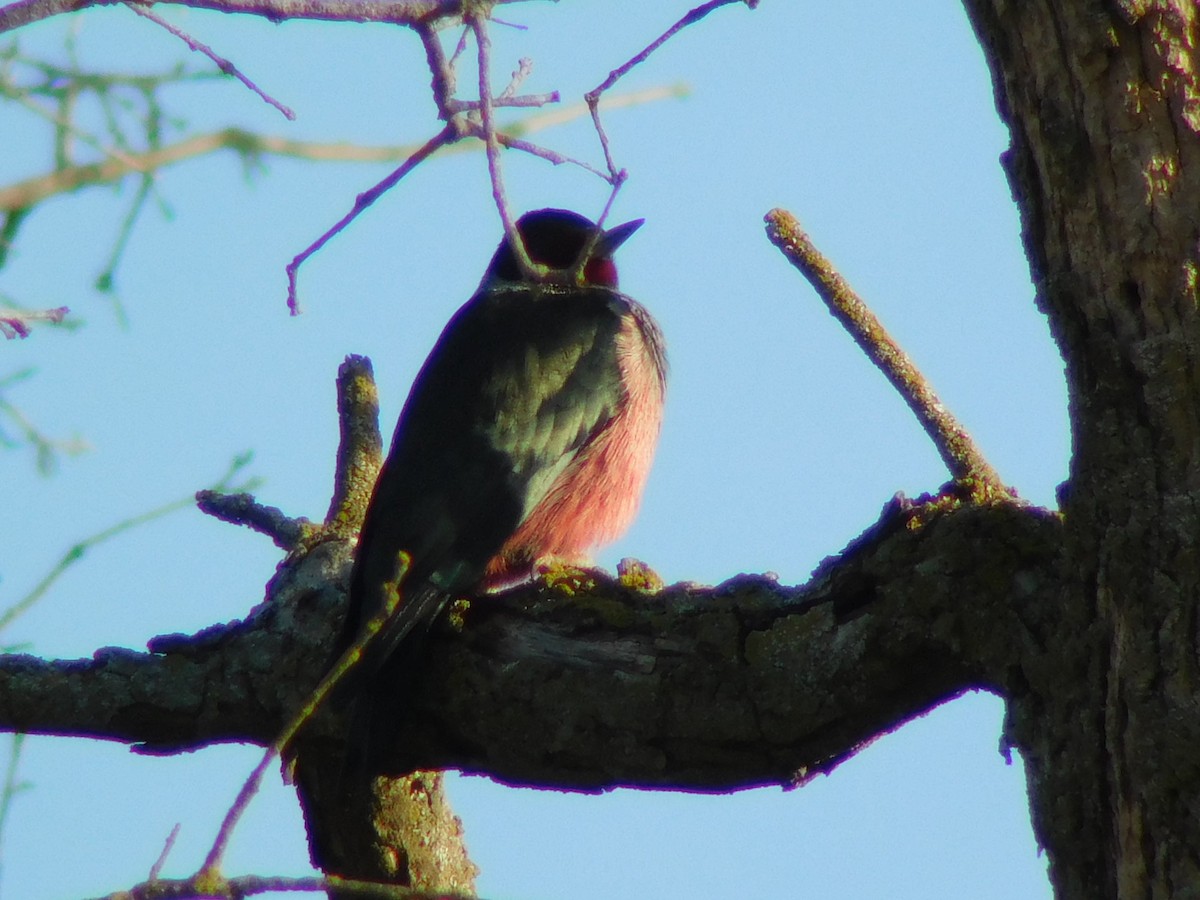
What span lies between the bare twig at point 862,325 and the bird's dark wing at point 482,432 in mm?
1455

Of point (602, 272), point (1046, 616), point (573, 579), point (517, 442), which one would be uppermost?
point (602, 272)

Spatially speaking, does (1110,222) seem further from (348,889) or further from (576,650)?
(348,889)

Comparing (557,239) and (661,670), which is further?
(557,239)

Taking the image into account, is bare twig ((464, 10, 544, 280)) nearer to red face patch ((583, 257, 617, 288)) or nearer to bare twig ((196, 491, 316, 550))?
bare twig ((196, 491, 316, 550))

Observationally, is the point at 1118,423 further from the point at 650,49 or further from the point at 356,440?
the point at 356,440

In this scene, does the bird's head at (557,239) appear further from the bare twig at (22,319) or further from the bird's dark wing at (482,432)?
the bare twig at (22,319)

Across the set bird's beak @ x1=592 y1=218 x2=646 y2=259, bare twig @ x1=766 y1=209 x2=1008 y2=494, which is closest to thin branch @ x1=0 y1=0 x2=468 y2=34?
bare twig @ x1=766 y1=209 x2=1008 y2=494

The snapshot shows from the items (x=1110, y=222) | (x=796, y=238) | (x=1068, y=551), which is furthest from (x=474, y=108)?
(x=1068, y=551)

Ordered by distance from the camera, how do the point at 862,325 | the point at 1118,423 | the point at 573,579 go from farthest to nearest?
1. the point at 573,579
2. the point at 862,325
3. the point at 1118,423

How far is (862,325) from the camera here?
3.72m

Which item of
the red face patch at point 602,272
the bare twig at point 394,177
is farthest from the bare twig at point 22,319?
the red face patch at point 602,272

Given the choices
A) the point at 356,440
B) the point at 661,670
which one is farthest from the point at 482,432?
the point at 661,670

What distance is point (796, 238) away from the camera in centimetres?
378

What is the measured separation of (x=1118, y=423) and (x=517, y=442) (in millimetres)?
2832
